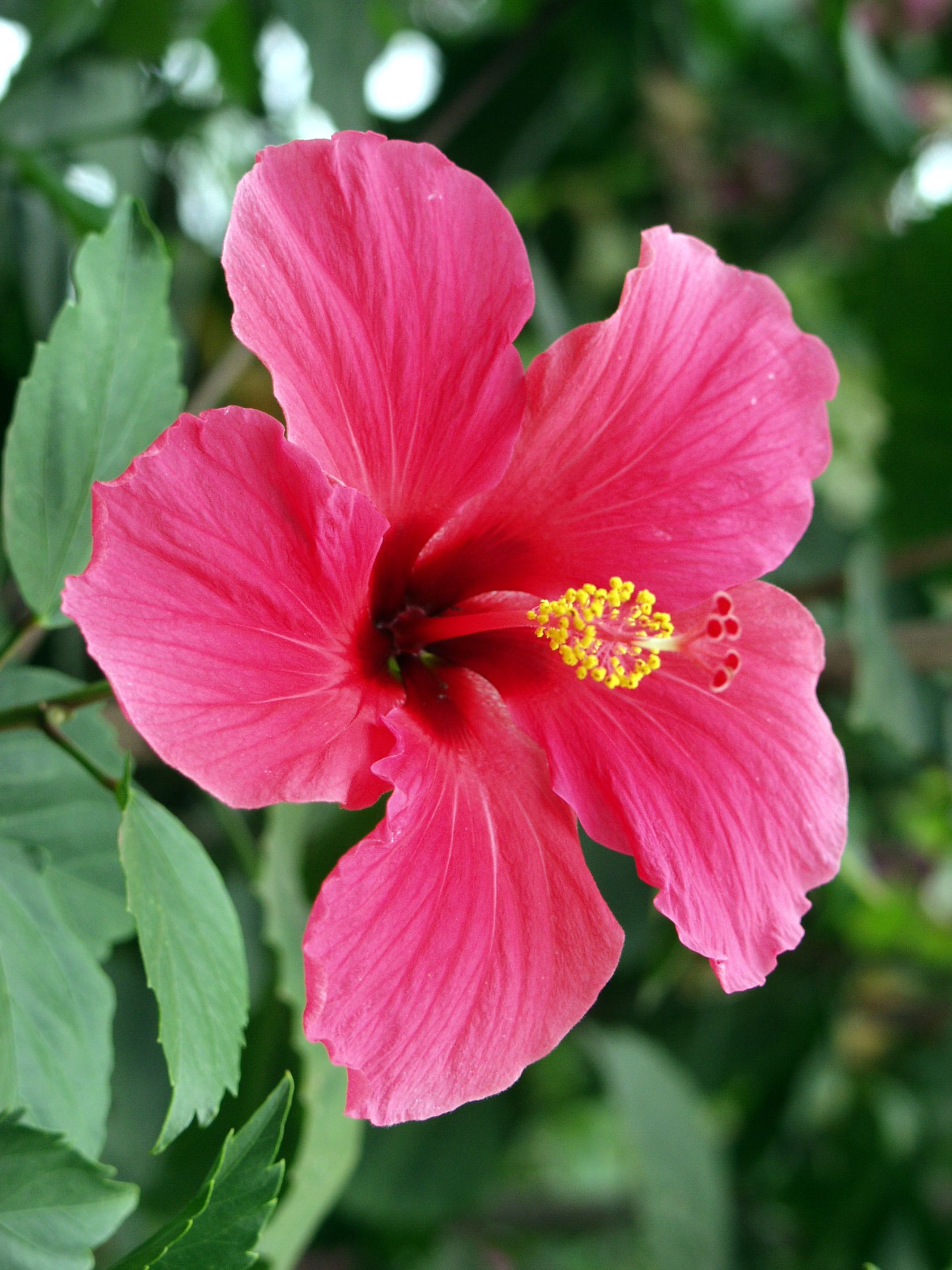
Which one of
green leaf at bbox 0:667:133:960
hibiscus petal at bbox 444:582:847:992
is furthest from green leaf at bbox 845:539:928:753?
green leaf at bbox 0:667:133:960

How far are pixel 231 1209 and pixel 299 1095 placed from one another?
8.2 inches

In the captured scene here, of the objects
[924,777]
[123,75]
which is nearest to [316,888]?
[123,75]

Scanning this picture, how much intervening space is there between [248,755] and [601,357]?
29 cm

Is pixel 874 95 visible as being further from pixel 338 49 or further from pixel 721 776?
pixel 721 776

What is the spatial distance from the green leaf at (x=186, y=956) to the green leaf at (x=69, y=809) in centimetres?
14

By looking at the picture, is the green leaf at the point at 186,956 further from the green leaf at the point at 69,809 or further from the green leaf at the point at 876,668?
the green leaf at the point at 876,668

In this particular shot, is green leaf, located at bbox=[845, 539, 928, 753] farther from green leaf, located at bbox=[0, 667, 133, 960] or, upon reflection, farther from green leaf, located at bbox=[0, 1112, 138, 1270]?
green leaf, located at bbox=[0, 1112, 138, 1270]

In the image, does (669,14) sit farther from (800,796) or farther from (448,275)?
(800,796)

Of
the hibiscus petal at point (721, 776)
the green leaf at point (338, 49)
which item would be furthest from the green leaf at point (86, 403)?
the green leaf at point (338, 49)

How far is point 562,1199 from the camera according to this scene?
2020mm

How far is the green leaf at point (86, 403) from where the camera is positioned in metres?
0.64

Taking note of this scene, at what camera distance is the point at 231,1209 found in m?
0.50

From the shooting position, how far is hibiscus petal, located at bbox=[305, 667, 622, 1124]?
1.71ft

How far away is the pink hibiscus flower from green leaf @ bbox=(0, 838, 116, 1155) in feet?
0.68
